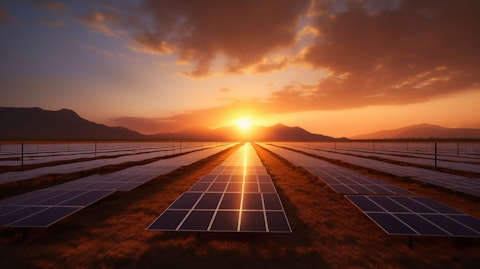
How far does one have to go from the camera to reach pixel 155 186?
16.8m

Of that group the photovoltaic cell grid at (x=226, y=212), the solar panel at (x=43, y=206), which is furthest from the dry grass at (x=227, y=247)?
Answer: the solar panel at (x=43, y=206)

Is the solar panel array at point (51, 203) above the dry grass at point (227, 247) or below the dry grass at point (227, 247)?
above

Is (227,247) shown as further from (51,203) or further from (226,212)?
Answer: (51,203)

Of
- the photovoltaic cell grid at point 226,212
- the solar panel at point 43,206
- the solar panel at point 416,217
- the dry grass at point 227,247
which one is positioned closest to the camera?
the dry grass at point 227,247

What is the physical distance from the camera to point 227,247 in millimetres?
7523

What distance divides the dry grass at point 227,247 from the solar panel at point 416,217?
786 millimetres

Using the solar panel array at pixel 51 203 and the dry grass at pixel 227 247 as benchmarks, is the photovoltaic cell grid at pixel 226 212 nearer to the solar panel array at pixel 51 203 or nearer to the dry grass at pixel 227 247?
the dry grass at pixel 227 247

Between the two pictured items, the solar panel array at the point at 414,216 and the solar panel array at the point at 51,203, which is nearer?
the solar panel array at the point at 414,216

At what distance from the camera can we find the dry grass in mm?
6703

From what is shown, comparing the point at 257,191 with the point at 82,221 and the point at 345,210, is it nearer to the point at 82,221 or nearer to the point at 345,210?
the point at 345,210

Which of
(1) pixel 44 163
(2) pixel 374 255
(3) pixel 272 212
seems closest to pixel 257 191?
(3) pixel 272 212

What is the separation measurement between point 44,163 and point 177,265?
108ft

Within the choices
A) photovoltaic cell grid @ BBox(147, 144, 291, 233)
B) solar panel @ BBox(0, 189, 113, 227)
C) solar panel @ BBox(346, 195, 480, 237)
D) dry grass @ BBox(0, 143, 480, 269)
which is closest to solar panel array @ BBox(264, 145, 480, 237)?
solar panel @ BBox(346, 195, 480, 237)

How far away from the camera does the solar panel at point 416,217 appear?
7.09 meters
